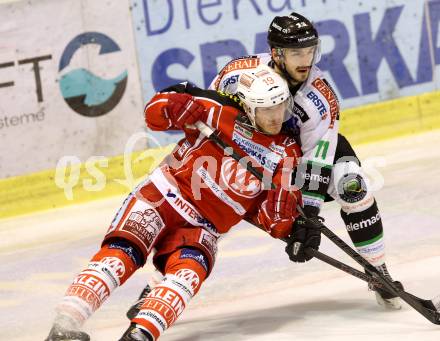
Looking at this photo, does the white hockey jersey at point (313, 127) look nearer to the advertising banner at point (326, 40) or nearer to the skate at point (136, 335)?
the skate at point (136, 335)

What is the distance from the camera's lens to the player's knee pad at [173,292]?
4.28 metres

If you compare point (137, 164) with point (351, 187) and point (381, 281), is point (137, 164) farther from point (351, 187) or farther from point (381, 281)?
point (381, 281)

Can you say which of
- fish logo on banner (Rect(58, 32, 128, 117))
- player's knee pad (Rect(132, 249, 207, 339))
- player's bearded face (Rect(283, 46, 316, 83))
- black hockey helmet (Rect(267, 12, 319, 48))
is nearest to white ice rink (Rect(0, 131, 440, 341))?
player's knee pad (Rect(132, 249, 207, 339))

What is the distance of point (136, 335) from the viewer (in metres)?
4.19

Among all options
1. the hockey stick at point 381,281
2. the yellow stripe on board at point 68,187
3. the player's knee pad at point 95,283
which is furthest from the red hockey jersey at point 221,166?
the yellow stripe on board at point 68,187

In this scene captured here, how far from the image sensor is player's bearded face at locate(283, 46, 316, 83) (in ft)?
15.7

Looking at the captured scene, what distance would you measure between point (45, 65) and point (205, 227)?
360cm

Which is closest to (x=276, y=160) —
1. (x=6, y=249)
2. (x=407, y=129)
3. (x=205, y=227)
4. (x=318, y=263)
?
(x=205, y=227)

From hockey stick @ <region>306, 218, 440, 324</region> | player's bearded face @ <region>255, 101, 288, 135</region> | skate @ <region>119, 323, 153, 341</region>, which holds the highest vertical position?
player's bearded face @ <region>255, 101, 288, 135</region>


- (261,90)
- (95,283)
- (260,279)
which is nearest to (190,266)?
(95,283)

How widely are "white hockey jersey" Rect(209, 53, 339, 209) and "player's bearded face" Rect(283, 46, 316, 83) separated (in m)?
0.10

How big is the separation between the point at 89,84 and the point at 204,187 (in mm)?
3475

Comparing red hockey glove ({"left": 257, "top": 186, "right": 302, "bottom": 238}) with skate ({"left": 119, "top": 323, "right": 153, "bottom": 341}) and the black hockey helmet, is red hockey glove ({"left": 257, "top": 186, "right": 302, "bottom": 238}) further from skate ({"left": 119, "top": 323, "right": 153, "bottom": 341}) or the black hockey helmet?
skate ({"left": 119, "top": 323, "right": 153, "bottom": 341})

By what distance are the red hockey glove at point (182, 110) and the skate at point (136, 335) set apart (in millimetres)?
1016
